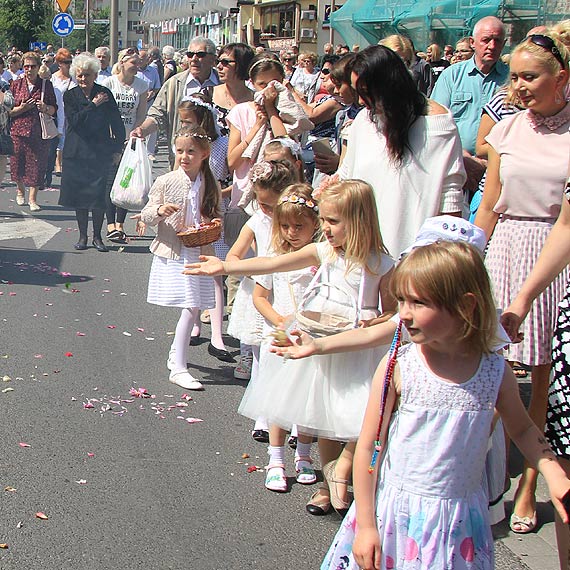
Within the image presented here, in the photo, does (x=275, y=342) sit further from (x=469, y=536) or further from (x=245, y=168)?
(x=245, y=168)

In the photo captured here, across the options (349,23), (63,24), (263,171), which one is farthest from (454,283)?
(63,24)

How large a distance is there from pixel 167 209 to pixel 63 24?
25215mm

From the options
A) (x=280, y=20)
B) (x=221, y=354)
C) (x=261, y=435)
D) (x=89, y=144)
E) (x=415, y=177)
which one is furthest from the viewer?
(x=280, y=20)

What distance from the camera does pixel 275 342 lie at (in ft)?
11.6

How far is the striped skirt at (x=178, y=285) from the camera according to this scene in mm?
6613

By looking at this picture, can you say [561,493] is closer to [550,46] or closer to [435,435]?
[435,435]

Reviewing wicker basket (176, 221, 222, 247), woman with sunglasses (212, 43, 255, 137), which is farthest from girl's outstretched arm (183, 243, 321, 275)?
woman with sunglasses (212, 43, 255, 137)

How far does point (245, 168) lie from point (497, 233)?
10.1ft

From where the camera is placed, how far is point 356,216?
14.3 feet

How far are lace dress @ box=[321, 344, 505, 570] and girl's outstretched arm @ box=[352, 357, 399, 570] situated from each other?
0.04 m

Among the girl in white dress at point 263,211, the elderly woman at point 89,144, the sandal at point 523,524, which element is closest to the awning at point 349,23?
the elderly woman at point 89,144

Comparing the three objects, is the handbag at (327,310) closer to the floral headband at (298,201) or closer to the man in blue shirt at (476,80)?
the floral headband at (298,201)

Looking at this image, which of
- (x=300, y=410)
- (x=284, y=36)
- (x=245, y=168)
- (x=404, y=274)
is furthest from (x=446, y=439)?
(x=284, y=36)

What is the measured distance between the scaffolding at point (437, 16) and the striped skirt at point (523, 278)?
881 centimetres
